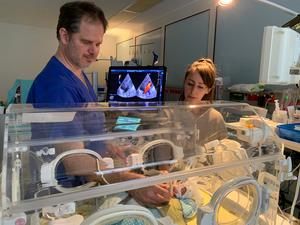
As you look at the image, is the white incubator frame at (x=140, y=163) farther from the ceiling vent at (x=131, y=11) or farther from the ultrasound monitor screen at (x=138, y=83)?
the ceiling vent at (x=131, y=11)

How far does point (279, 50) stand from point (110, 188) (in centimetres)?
148

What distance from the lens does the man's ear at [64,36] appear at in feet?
3.76

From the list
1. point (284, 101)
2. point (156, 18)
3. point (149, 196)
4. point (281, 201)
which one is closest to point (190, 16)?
point (156, 18)

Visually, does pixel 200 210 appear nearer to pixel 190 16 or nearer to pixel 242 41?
pixel 242 41

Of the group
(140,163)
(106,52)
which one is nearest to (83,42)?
(140,163)

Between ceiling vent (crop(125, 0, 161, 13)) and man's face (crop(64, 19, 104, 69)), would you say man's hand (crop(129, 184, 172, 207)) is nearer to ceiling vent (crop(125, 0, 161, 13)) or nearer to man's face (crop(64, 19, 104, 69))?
man's face (crop(64, 19, 104, 69))

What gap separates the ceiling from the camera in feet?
11.7

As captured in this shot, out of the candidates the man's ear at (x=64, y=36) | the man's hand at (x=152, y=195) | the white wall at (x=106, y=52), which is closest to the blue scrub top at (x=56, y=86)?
the man's ear at (x=64, y=36)

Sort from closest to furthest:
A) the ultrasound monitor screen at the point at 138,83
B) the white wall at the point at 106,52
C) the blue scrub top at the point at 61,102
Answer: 1. the blue scrub top at the point at 61,102
2. the ultrasound monitor screen at the point at 138,83
3. the white wall at the point at 106,52

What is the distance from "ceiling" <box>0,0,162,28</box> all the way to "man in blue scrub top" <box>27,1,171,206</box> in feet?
8.27

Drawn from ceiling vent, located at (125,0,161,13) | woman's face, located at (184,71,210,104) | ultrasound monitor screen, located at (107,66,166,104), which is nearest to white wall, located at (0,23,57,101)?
ceiling vent, located at (125,0,161,13)

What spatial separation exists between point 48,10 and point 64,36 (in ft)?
11.2

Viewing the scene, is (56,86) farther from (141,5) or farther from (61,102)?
(141,5)

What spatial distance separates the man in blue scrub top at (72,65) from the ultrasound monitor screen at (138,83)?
114 cm
